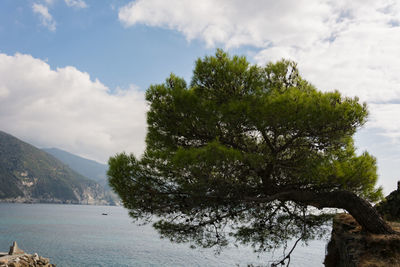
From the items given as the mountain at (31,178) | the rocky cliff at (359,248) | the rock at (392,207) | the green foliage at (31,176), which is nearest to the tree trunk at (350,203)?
the rocky cliff at (359,248)

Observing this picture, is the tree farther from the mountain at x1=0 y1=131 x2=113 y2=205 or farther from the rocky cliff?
the mountain at x1=0 y1=131 x2=113 y2=205

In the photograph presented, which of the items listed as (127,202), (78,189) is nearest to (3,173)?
(78,189)

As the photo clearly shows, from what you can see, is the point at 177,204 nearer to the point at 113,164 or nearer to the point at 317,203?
the point at 113,164

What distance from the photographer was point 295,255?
34969 millimetres

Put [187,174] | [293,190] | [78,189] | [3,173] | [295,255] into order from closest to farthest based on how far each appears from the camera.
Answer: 1. [187,174]
2. [293,190]
3. [295,255]
4. [3,173]
5. [78,189]

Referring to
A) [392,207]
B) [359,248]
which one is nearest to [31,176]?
[392,207]

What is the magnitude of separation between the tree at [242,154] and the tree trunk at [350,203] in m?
0.02

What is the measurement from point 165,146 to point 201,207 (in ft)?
6.68

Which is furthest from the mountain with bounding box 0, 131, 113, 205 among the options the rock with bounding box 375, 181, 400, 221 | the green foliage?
the rock with bounding box 375, 181, 400, 221

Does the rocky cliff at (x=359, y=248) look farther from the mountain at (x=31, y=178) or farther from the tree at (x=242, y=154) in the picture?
the mountain at (x=31, y=178)

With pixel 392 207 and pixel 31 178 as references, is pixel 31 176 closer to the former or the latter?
pixel 31 178

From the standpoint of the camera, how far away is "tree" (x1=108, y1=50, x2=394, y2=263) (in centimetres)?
604

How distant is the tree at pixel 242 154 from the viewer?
6.04 meters

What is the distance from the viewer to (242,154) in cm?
630
